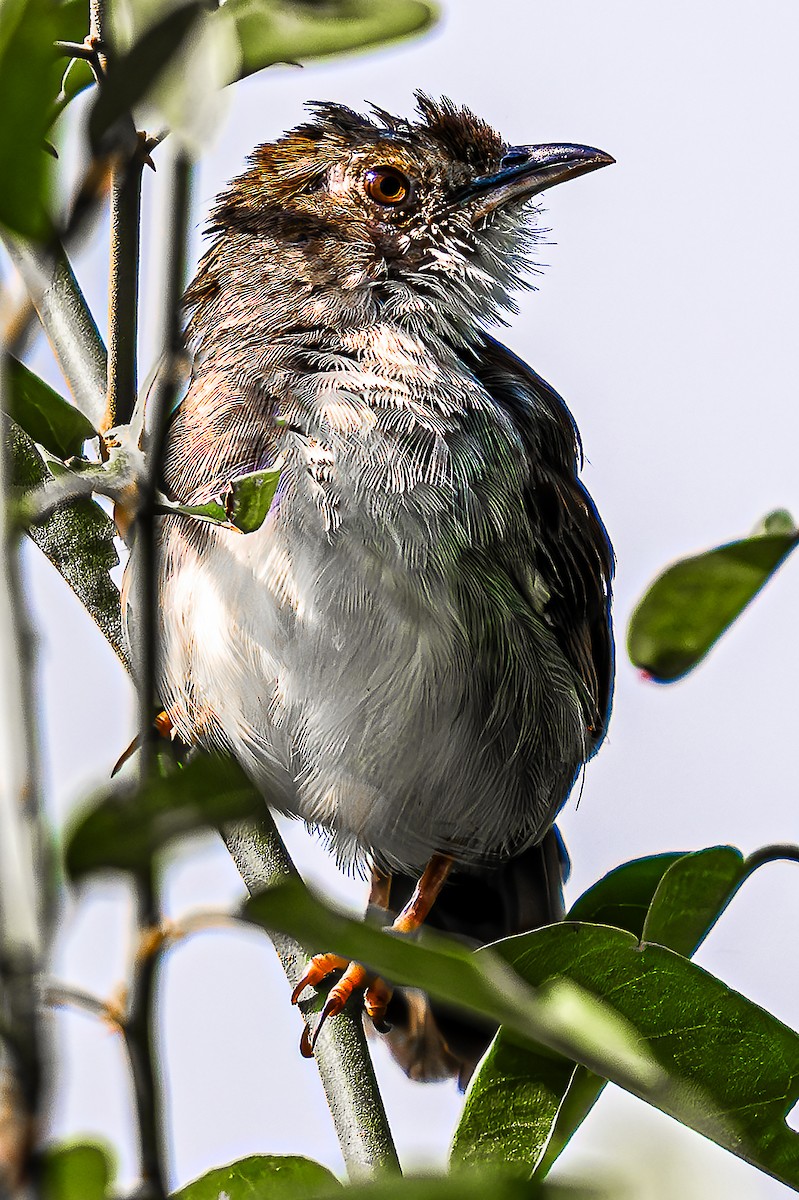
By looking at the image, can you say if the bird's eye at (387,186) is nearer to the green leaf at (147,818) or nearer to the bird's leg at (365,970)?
the bird's leg at (365,970)

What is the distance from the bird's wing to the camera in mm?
2744

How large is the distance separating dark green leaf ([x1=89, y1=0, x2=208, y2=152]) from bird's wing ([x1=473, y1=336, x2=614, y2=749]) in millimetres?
1939

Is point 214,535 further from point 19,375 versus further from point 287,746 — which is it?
point 19,375

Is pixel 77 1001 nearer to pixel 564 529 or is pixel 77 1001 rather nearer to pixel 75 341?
pixel 75 341

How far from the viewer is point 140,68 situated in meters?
0.76

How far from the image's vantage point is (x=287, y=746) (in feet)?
8.57

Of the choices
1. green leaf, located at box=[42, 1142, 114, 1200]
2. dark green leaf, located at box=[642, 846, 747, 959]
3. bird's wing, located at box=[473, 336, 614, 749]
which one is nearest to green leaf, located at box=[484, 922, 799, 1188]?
dark green leaf, located at box=[642, 846, 747, 959]

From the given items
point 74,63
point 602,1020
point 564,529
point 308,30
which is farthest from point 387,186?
point 602,1020

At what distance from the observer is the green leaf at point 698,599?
1.50 meters

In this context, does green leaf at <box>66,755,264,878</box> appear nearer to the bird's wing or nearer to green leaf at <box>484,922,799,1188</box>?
green leaf at <box>484,922,799,1188</box>

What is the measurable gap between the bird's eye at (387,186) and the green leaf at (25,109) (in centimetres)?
213

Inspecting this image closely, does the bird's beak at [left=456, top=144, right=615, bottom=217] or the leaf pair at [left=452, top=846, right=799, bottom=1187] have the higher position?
the bird's beak at [left=456, top=144, right=615, bottom=217]

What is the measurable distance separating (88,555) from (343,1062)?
2.65 feet

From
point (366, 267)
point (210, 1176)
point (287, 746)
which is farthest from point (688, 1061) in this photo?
point (366, 267)
